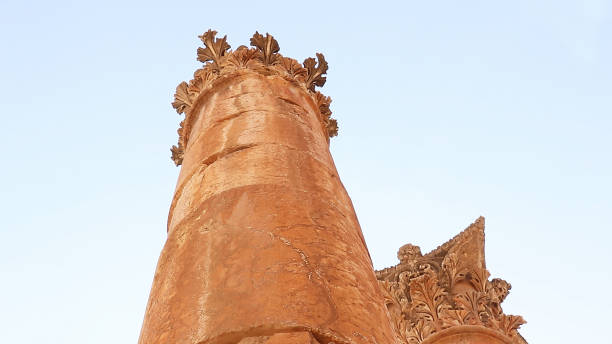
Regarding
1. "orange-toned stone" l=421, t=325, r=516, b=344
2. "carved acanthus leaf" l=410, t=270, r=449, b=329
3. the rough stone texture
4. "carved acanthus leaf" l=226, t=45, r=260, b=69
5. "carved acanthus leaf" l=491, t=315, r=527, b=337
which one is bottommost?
the rough stone texture

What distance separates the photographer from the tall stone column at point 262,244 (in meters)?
3.48

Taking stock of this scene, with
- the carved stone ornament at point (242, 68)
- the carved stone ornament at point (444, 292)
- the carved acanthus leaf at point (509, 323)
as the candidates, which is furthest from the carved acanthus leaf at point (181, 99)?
the carved acanthus leaf at point (509, 323)

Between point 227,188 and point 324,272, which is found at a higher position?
point 227,188

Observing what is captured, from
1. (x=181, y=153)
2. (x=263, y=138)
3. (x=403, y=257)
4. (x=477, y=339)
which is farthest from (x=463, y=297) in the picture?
(x=263, y=138)

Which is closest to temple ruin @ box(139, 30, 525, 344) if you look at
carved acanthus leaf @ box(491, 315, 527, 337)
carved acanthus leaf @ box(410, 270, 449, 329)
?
carved acanthus leaf @ box(410, 270, 449, 329)

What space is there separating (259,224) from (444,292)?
6437 mm

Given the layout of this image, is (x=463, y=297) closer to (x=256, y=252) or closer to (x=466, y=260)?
(x=466, y=260)

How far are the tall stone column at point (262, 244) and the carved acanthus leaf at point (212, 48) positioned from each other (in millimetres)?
1220

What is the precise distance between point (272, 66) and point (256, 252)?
3560mm

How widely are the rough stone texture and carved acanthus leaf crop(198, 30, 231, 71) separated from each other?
5.89 ft

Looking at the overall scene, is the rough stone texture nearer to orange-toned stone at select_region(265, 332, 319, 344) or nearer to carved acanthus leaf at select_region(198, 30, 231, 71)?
orange-toned stone at select_region(265, 332, 319, 344)

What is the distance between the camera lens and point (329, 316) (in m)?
3.51

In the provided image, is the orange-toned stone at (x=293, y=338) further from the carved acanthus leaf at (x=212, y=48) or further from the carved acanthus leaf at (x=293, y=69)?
the carved acanthus leaf at (x=212, y=48)

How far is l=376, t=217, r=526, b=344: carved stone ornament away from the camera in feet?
31.3
